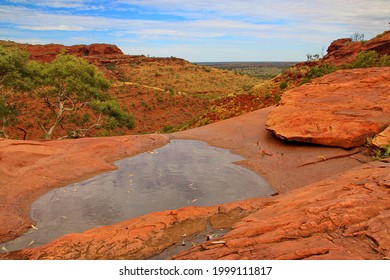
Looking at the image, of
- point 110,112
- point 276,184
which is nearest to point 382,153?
point 276,184

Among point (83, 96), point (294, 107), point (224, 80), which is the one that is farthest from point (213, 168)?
point (224, 80)

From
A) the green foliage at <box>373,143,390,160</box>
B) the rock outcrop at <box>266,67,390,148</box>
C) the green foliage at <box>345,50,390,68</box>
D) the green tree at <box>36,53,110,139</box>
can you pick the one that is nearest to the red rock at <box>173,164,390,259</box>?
the green foliage at <box>373,143,390,160</box>

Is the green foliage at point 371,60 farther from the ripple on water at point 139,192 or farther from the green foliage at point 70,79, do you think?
the green foliage at point 70,79

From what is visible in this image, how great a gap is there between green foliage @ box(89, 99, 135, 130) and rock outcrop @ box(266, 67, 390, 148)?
30.1 ft

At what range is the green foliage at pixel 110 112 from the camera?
16.5m

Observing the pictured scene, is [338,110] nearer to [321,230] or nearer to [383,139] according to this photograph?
[383,139]

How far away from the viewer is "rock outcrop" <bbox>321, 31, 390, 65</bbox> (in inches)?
738

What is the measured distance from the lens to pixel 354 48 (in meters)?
22.3

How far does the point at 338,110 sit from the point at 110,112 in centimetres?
1147

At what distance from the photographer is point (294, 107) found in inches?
420

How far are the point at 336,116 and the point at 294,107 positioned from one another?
1.57 m

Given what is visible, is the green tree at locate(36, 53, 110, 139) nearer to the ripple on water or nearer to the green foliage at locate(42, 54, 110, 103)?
the green foliage at locate(42, 54, 110, 103)

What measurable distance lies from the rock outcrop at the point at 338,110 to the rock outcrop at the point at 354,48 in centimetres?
877

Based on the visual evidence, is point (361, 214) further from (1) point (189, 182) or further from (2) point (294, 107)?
(2) point (294, 107)
